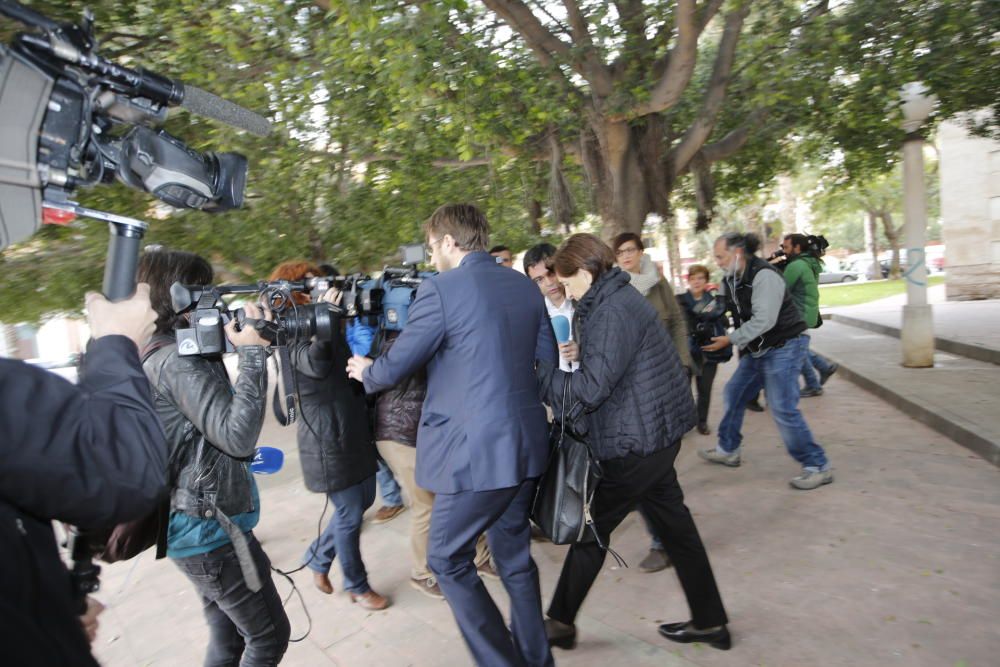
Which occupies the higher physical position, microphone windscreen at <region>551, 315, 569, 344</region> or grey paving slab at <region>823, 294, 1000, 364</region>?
microphone windscreen at <region>551, 315, 569, 344</region>

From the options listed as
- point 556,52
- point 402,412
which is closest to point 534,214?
point 556,52

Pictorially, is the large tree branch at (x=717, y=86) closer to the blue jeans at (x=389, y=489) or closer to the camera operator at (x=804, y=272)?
the camera operator at (x=804, y=272)

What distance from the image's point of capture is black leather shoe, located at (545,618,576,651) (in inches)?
121

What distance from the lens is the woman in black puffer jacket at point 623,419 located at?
2758mm

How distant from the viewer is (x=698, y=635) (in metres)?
3.01

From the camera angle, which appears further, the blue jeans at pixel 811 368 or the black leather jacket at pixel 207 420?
the blue jeans at pixel 811 368

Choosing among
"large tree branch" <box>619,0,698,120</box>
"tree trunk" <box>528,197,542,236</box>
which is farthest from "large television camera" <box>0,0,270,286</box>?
"tree trunk" <box>528,197,542,236</box>

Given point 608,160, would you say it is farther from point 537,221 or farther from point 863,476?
point 863,476

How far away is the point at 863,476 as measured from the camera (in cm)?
498

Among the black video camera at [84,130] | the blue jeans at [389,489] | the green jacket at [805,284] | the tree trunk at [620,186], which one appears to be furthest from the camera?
the tree trunk at [620,186]

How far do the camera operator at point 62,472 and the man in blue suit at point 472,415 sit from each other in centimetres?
131

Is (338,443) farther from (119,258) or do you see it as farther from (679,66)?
(679,66)

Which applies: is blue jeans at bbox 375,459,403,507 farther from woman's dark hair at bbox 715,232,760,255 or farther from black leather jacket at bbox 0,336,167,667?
black leather jacket at bbox 0,336,167,667

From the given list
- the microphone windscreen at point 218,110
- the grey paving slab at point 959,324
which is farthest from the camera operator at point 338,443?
the grey paving slab at point 959,324
